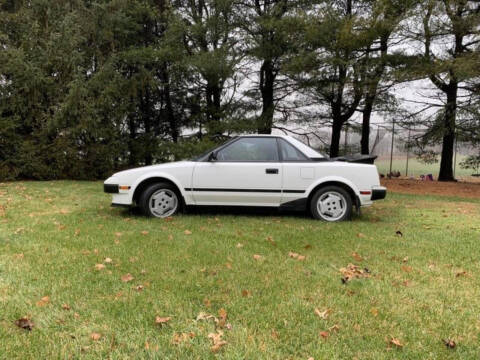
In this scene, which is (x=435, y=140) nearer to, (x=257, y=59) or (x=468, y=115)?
(x=468, y=115)

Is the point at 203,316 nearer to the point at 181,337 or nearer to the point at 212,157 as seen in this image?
the point at 181,337

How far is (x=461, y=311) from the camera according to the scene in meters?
2.84

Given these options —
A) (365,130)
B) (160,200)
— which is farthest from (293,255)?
(365,130)

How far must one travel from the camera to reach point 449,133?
12.9 metres

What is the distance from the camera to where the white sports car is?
592 cm

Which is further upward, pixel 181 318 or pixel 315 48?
pixel 315 48

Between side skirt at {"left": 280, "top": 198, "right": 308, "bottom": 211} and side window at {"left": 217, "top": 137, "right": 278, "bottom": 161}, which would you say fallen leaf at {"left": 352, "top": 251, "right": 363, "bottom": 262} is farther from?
side window at {"left": 217, "top": 137, "right": 278, "bottom": 161}

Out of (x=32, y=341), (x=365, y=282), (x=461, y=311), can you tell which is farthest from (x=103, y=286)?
(x=461, y=311)

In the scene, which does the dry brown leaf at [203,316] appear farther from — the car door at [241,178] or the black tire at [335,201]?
the black tire at [335,201]

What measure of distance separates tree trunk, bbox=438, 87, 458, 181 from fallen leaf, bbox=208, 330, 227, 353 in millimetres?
12778

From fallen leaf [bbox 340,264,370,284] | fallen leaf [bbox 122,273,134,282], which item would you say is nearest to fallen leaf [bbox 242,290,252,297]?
fallen leaf [bbox 340,264,370,284]

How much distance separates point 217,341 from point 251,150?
13.4ft

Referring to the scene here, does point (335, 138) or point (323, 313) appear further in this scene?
point (335, 138)

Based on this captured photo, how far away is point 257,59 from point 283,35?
1.38 meters
